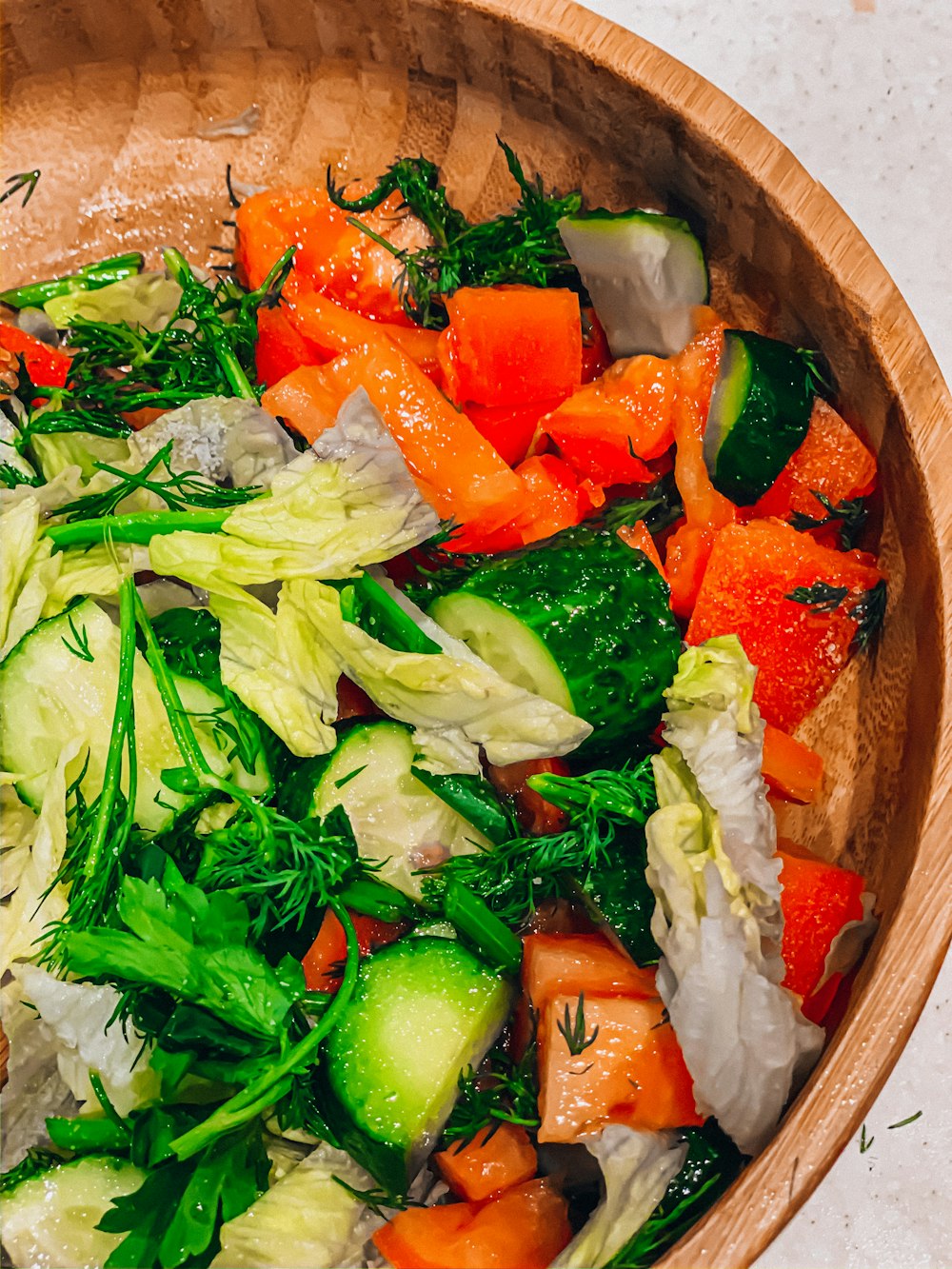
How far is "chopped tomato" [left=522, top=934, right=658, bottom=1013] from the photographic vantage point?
1530mm

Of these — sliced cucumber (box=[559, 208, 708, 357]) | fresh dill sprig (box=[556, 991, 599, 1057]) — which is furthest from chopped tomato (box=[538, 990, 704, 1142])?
sliced cucumber (box=[559, 208, 708, 357])

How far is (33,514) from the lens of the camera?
1757 millimetres

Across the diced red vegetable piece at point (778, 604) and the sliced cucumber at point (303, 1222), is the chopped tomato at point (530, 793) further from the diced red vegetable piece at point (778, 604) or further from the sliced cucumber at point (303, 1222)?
the sliced cucumber at point (303, 1222)

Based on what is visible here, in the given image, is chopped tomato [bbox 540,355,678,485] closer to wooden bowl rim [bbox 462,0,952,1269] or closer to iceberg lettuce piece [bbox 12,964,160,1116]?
wooden bowl rim [bbox 462,0,952,1269]

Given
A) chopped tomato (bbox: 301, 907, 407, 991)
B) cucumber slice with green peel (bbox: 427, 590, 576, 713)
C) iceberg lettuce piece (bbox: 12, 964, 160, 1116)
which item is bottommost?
iceberg lettuce piece (bbox: 12, 964, 160, 1116)

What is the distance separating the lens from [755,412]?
1762mm

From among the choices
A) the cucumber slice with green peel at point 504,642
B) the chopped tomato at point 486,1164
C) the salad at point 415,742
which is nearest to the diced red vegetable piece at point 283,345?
the salad at point 415,742

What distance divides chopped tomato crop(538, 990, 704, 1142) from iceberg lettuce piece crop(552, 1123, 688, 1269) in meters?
0.04

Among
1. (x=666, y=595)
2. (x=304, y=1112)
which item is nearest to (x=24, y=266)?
(x=666, y=595)

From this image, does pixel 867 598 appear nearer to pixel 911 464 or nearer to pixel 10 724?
pixel 911 464

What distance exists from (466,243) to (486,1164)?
170 centimetres

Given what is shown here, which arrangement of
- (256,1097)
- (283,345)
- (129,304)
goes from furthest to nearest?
1. (129,304)
2. (283,345)
3. (256,1097)

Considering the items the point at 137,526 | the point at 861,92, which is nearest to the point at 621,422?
the point at 137,526

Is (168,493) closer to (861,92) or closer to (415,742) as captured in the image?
(415,742)
